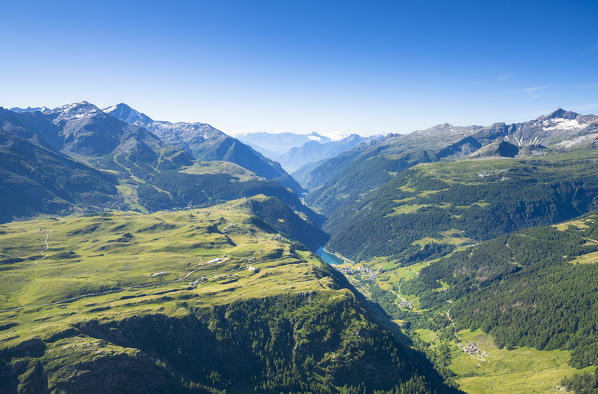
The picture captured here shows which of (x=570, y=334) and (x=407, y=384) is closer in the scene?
(x=407, y=384)

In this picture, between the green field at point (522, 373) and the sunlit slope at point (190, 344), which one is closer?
the sunlit slope at point (190, 344)

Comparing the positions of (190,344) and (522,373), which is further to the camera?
(522,373)

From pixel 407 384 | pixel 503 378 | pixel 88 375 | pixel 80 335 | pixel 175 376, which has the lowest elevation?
pixel 503 378

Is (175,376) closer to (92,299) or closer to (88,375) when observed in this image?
(88,375)

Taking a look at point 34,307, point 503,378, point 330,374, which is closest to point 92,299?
point 34,307

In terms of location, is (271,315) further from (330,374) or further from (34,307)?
(34,307)

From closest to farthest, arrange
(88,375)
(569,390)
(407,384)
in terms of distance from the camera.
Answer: (88,375), (569,390), (407,384)

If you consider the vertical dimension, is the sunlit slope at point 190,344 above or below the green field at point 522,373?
above

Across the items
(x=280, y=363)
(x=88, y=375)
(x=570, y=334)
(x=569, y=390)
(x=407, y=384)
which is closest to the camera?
(x=88, y=375)

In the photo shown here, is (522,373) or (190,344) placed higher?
(190,344)

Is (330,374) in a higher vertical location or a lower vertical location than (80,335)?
lower

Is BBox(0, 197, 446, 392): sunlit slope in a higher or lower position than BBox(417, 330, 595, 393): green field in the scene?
higher
